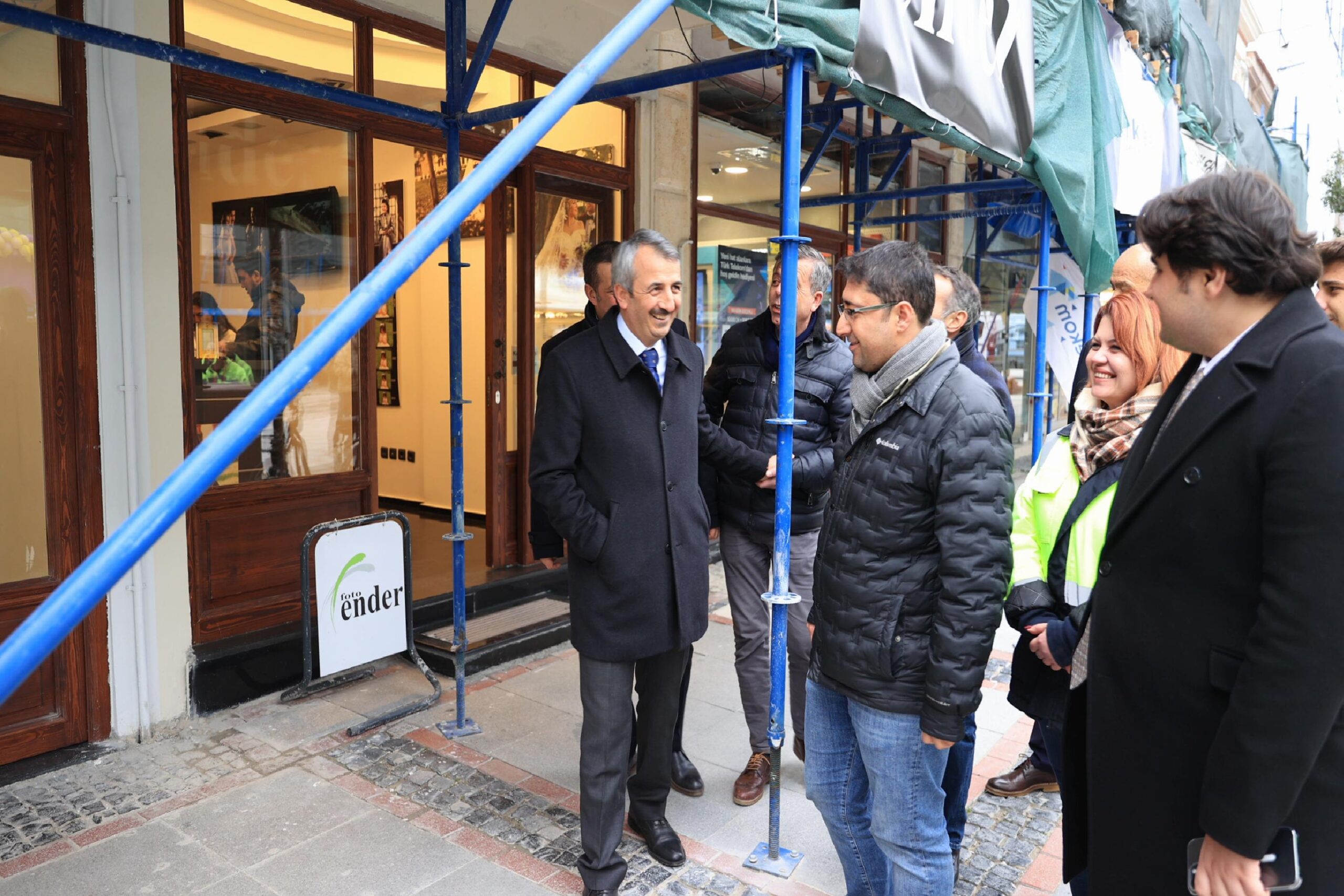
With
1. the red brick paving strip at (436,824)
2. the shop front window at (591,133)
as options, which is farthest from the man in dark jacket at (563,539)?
the shop front window at (591,133)

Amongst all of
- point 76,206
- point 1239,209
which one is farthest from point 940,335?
point 76,206

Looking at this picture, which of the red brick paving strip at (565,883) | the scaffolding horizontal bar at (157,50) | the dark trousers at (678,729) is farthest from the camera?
the dark trousers at (678,729)

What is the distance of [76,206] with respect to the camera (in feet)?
12.3

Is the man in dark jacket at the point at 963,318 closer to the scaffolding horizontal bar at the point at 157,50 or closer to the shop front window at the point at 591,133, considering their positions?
the scaffolding horizontal bar at the point at 157,50

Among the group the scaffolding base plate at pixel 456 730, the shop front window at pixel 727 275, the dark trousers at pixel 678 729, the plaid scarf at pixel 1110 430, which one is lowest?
the scaffolding base plate at pixel 456 730

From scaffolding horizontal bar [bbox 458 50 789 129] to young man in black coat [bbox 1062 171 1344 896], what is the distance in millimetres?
1642

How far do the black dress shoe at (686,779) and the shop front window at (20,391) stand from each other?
2.74 meters

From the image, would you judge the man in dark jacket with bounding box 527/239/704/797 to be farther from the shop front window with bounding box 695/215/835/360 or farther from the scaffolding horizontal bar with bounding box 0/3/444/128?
the shop front window with bounding box 695/215/835/360

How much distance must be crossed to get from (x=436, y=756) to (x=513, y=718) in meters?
0.50

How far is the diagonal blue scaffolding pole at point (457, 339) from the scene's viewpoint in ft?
12.8

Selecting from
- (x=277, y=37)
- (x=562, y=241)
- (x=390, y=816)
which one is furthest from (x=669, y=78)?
(x=562, y=241)

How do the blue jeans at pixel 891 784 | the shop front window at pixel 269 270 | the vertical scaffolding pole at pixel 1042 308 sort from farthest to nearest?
the vertical scaffolding pole at pixel 1042 308 → the shop front window at pixel 269 270 → the blue jeans at pixel 891 784

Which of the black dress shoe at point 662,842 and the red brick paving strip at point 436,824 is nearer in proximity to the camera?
the black dress shoe at point 662,842

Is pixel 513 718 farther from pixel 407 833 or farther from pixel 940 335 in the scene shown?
pixel 940 335
